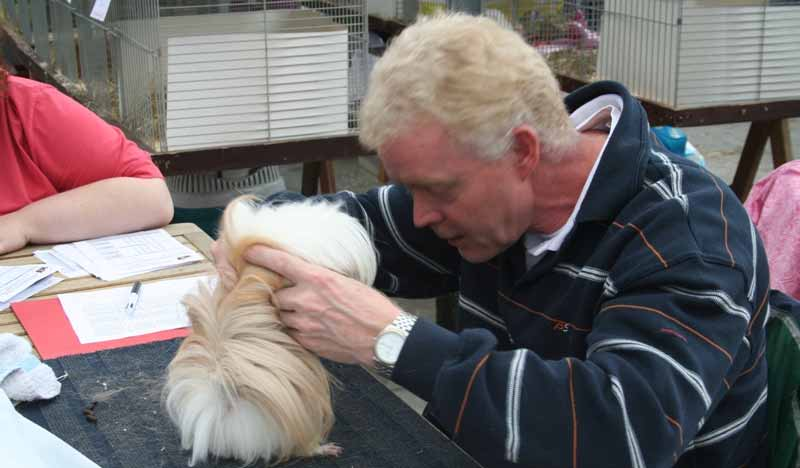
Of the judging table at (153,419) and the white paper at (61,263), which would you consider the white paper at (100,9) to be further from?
the judging table at (153,419)

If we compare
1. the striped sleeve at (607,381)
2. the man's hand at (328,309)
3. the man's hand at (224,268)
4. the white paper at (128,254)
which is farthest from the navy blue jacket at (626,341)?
the white paper at (128,254)

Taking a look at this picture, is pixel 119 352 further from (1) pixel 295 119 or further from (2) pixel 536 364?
(1) pixel 295 119

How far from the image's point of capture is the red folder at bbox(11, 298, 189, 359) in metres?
2.01

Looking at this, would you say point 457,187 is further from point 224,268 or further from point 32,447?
point 32,447

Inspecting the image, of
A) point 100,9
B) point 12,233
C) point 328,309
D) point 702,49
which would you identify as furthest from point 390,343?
point 702,49

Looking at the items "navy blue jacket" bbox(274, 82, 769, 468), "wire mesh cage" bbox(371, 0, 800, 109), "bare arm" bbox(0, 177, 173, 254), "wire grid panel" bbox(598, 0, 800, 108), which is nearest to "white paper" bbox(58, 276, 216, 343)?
"bare arm" bbox(0, 177, 173, 254)

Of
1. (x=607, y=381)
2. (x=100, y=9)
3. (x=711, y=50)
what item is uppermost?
(x=100, y=9)

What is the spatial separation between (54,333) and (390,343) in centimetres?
100

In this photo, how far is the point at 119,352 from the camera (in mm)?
1986

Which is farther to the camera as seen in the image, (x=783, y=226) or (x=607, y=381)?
(x=783, y=226)

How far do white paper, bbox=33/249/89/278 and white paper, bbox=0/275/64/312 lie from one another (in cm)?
4

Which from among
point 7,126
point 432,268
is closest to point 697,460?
point 432,268

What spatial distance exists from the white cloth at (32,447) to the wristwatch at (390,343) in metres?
0.49

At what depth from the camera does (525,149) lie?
1.58m
